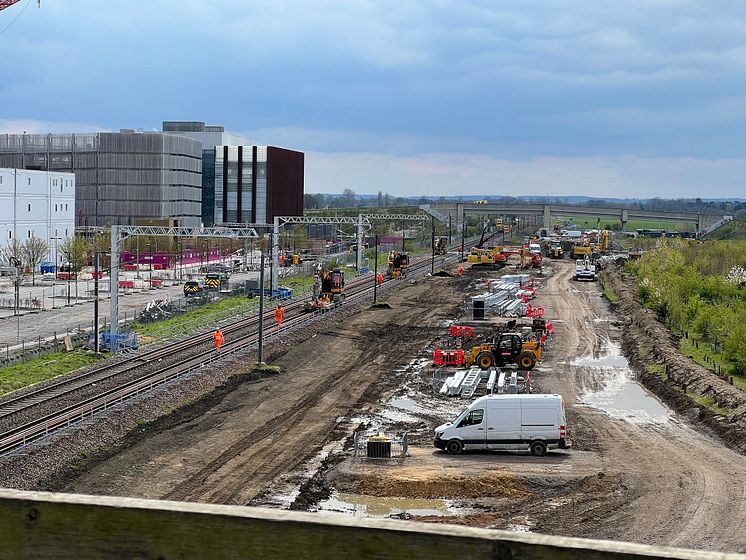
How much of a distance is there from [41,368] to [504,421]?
72.6ft

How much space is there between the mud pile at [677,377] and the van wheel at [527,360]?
5045mm

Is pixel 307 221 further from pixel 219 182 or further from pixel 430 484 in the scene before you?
pixel 219 182

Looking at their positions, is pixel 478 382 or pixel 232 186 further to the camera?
pixel 232 186

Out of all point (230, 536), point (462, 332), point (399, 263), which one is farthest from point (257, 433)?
point (399, 263)

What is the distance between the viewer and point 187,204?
5271 inches

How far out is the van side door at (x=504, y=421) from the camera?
28.8 metres

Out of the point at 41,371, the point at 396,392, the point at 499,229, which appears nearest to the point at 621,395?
the point at 396,392

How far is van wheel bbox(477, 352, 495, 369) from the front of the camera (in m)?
45.1

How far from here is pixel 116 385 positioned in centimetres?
3712

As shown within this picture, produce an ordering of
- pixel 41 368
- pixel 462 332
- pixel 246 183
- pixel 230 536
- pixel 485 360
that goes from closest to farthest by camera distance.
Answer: pixel 230 536, pixel 41 368, pixel 485 360, pixel 462 332, pixel 246 183

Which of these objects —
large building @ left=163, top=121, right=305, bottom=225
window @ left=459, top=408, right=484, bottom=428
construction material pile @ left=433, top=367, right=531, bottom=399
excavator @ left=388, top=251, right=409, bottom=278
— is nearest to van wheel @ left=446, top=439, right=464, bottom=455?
window @ left=459, top=408, right=484, bottom=428

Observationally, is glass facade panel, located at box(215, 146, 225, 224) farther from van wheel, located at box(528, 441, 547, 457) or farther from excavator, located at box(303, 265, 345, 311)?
van wheel, located at box(528, 441, 547, 457)

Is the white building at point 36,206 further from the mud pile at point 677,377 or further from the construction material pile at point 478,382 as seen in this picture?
the construction material pile at point 478,382

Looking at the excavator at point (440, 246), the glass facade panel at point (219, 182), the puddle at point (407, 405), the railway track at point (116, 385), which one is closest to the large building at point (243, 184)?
the glass facade panel at point (219, 182)
